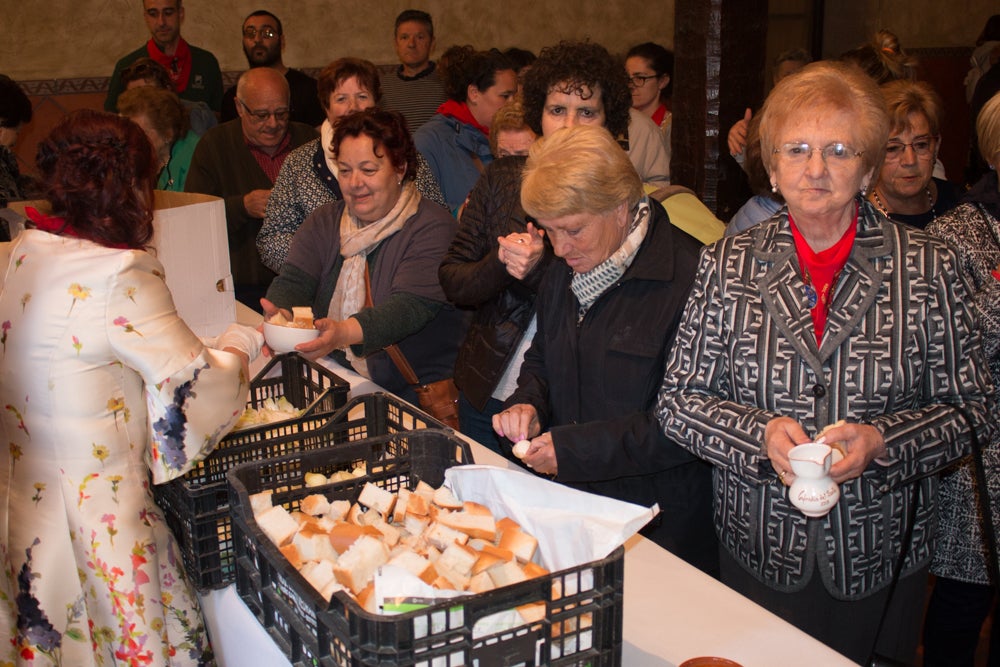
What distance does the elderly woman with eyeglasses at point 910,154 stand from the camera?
103 inches

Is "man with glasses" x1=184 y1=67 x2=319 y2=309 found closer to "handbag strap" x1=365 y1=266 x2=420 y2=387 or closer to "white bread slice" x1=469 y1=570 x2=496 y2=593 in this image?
"handbag strap" x1=365 y1=266 x2=420 y2=387

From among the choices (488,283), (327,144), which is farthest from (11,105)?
(488,283)

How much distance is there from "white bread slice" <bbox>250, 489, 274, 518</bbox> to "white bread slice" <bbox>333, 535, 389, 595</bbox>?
225 millimetres

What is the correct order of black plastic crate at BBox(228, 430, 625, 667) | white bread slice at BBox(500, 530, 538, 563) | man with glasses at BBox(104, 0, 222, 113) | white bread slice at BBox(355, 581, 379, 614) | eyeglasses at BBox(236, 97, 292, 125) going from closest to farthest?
black plastic crate at BBox(228, 430, 625, 667) → white bread slice at BBox(355, 581, 379, 614) → white bread slice at BBox(500, 530, 538, 563) → eyeglasses at BBox(236, 97, 292, 125) → man with glasses at BBox(104, 0, 222, 113)

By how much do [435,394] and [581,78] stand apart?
946 millimetres

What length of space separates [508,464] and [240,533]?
0.75m

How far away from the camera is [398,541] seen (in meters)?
1.57

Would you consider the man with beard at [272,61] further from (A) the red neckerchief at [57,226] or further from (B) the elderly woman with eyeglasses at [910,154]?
(A) the red neckerchief at [57,226]

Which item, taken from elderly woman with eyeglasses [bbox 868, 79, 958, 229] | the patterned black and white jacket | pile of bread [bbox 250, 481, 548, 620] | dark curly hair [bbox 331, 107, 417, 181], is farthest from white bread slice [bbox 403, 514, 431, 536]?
elderly woman with eyeglasses [bbox 868, 79, 958, 229]

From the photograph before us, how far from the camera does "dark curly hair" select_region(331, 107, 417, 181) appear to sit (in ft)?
9.25

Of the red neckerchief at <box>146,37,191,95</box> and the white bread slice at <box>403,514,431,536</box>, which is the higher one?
the red neckerchief at <box>146,37,191,95</box>

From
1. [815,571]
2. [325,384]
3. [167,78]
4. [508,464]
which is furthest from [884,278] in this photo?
[167,78]

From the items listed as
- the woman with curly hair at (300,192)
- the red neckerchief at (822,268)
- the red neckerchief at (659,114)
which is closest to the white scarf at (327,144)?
the woman with curly hair at (300,192)

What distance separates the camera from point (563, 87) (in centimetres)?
253
